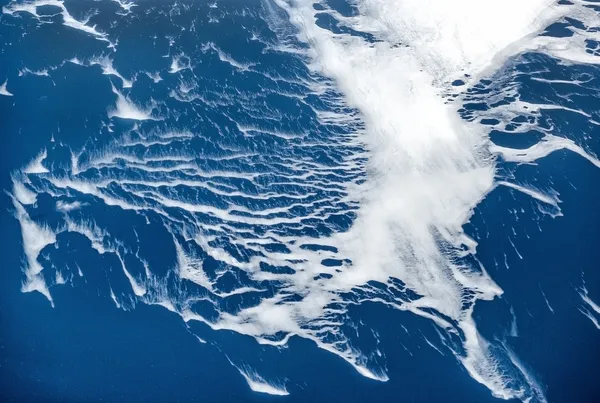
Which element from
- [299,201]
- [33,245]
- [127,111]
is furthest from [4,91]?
[299,201]

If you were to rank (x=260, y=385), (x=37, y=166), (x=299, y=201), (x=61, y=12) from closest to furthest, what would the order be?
(x=260, y=385), (x=299, y=201), (x=37, y=166), (x=61, y=12)

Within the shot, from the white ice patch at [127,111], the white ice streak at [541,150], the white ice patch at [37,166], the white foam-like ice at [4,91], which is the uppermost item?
the white foam-like ice at [4,91]

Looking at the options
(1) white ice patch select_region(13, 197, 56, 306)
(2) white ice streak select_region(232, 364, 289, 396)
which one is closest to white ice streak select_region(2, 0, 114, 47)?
(1) white ice patch select_region(13, 197, 56, 306)

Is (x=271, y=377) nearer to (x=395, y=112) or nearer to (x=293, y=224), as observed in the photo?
A: (x=293, y=224)

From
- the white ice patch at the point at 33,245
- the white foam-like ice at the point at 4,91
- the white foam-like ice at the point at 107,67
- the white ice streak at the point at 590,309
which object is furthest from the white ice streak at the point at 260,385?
the white foam-like ice at the point at 4,91

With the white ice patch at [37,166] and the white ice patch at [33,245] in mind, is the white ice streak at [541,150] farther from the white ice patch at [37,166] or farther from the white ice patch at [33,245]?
the white ice patch at [37,166]

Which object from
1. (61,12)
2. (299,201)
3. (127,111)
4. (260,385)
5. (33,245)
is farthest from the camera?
(61,12)

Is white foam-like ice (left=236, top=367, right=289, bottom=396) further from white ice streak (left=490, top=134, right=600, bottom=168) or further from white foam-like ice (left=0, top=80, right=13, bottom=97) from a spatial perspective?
white foam-like ice (left=0, top=80, right=13, bottom=97)

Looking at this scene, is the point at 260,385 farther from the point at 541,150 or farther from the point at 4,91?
the point at 4,91

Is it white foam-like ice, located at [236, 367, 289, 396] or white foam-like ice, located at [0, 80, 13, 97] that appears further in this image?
white foam-like ice, located at [0, 80, 13, 97]

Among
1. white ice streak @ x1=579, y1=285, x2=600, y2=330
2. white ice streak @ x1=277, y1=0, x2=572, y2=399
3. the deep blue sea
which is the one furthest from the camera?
white ice streak @ x1=277, y1=0, x2=572, y2=399
